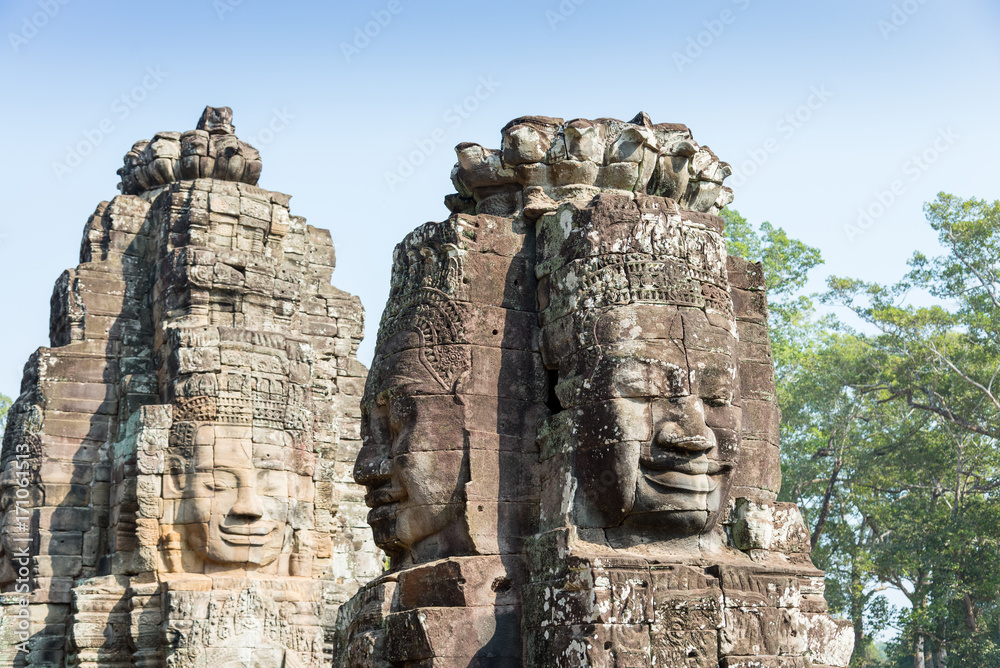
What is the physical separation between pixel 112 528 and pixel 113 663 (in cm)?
160

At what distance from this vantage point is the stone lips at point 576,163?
7.24 meters

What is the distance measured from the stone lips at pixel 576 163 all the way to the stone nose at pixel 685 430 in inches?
64.2

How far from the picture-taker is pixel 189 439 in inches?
487

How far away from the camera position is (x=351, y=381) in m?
15.5

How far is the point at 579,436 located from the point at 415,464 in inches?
40.2

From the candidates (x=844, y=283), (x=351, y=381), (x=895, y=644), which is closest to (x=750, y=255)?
(x=844, y=283)

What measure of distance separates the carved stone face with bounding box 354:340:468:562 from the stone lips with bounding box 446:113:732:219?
4.47 feet

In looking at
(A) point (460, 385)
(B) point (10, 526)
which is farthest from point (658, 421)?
(B) point (10, 526)

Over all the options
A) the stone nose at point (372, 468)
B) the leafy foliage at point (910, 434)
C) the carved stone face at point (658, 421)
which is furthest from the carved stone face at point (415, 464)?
the leafy foliage at point (910, 434)

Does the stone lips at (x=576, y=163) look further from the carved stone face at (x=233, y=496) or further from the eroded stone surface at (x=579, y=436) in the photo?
the carved stone face at (x=233, y=496)

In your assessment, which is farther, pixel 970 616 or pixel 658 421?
pixel 970 616

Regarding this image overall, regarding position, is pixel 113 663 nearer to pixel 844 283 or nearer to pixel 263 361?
pixel 263 361

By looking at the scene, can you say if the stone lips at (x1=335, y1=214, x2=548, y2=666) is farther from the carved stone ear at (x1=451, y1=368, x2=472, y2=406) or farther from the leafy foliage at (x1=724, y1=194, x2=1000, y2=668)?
the leafy foliage at (x1=724, y1=194, x2=1000, y2=668)

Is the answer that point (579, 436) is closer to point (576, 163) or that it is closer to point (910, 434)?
point (576, 163)
